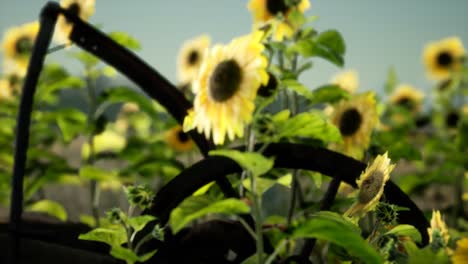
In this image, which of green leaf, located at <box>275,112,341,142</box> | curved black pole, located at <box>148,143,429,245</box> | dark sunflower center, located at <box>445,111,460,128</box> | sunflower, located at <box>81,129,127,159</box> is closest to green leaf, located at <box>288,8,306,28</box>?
green leaf, located at <box>275,112,341,142</box>

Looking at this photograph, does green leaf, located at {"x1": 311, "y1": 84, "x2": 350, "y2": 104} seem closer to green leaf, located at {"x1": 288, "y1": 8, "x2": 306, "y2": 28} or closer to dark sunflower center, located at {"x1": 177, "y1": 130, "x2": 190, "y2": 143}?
green leaf, located at {"x1": 288, "y1": 8, "x2": 306, "y2": 28}

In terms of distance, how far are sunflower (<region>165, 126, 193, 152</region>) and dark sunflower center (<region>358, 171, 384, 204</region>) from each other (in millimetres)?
1353

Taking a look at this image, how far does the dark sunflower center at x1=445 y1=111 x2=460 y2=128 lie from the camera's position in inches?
87.9

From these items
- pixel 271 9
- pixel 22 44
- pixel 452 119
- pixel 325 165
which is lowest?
pixel 325 165

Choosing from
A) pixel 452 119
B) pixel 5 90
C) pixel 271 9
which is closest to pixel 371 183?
pixel 271 9

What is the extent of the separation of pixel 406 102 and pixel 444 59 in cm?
23

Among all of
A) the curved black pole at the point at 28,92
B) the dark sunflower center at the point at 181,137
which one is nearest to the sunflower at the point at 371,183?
the curved black pole at the point at 28,92

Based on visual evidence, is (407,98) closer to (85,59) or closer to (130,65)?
(85,59)

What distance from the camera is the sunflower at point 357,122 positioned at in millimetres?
947

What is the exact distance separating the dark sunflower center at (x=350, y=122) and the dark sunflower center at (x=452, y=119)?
1335 mm

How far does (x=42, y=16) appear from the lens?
53cm

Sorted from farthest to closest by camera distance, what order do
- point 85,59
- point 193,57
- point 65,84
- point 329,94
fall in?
point 193,57
point 85,59
point 65,84
point 329,94

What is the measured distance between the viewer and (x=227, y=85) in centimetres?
53

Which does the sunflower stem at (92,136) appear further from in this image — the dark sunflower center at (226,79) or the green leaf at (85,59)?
the dark sunflower center at (226,79)
